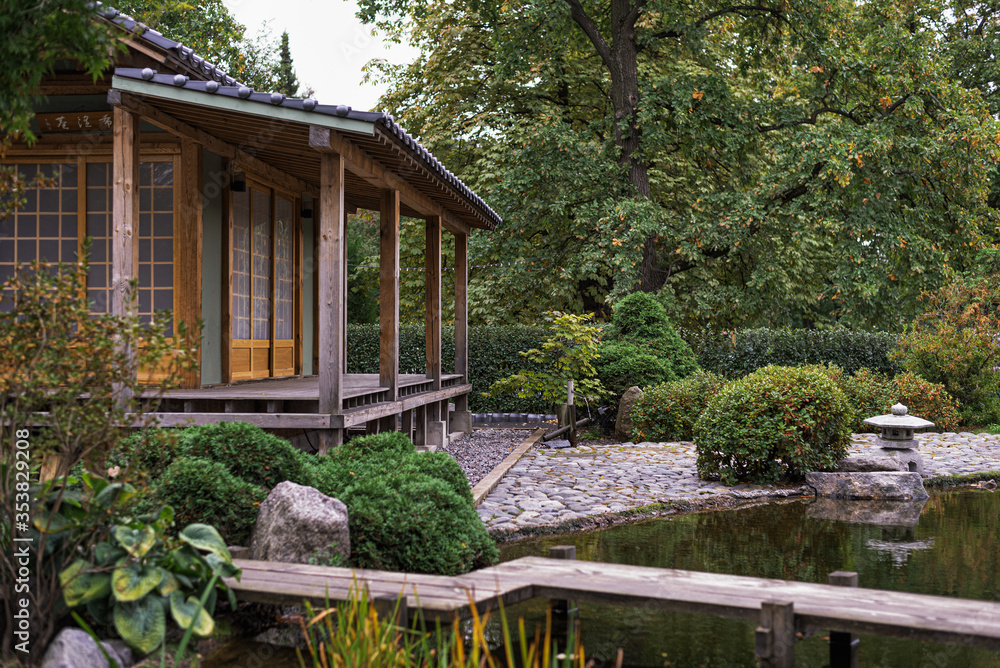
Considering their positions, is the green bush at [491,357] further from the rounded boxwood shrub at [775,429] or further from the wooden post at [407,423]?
the rounded boxwood shrub at [775,429]

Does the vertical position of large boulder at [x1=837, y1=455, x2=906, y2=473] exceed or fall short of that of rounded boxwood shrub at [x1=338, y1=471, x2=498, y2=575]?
it falls short

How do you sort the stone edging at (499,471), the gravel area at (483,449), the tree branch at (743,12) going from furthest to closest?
1. the tree branch at (743,12)
2. the gravel area at (483,449)
3. the stone edging at (499,471)

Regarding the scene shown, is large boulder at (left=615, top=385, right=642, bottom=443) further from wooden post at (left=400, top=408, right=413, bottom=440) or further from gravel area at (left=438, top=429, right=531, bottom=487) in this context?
wooden post at (left=400, top=408, right=413, bottom=440)

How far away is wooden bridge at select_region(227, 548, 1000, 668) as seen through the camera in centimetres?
411

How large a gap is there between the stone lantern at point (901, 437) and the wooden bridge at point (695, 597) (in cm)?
704

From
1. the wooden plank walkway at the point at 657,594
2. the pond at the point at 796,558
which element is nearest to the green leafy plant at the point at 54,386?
the wooden plank walkway at the point at 657,594

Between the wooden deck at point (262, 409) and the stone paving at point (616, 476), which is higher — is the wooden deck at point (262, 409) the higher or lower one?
the higher one

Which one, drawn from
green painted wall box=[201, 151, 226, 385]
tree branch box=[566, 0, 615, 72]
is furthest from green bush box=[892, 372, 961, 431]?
green painted wall box=[201, 151, 226, 385]

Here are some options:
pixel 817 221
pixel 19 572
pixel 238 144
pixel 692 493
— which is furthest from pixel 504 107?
pixel 19 572

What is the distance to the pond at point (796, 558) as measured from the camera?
504 cm

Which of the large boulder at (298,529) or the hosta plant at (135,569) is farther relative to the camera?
the large boulder at (298,529)

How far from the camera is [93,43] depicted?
14.6 feet

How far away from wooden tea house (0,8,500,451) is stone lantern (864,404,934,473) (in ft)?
19.7

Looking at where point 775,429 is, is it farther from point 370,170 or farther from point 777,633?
A: point 777,633
